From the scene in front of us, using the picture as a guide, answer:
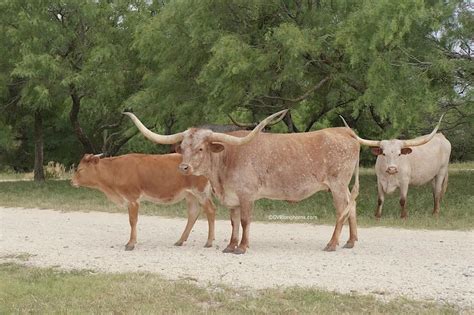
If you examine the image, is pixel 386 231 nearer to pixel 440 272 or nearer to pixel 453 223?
pixel 453 223

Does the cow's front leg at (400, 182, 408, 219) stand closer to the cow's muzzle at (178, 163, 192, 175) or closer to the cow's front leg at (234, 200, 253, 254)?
the cow's front leg at (234, 200, 253, 254)

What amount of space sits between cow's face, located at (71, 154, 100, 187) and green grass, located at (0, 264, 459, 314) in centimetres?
311

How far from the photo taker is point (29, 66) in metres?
19.8

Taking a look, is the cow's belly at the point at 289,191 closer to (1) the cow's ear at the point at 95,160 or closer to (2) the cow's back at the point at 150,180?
(2) the cow's back at the point at 150,180

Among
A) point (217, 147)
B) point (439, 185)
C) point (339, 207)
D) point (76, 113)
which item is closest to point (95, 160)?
point (217, 147)

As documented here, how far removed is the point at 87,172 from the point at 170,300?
14.2ft

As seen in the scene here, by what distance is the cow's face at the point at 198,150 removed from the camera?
893 cm

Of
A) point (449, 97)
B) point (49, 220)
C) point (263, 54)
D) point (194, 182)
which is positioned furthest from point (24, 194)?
point (449, 97)

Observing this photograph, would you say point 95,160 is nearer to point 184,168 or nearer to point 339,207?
point 184,168

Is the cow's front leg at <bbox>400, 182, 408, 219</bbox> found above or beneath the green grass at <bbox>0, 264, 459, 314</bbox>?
above

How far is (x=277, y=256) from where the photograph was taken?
8.81m

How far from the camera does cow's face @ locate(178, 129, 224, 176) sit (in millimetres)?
8930

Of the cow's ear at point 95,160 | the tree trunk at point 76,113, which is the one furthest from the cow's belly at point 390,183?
the tree trunk at point 76,113

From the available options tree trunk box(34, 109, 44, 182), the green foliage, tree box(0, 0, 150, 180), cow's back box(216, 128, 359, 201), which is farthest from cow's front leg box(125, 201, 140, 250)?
tree trunk box(34, 109, 44, 182)
